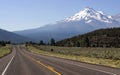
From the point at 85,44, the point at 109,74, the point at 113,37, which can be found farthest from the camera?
the point at 113,37

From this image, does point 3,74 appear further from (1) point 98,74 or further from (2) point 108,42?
(2) point 108,42

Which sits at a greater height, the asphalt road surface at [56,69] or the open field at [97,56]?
the open field at [97,56]

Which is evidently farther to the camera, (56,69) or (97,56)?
(97,56)

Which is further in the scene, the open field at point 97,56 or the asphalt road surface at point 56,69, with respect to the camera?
the open field at point 97,56

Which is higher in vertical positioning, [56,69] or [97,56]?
[97,56]

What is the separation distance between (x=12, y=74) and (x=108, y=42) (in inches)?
6700

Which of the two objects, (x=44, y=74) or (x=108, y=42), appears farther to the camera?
(x=108, y=42)

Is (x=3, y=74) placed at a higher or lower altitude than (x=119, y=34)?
lower

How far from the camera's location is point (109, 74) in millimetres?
21234

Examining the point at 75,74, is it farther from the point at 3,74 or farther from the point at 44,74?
the point at 3,74

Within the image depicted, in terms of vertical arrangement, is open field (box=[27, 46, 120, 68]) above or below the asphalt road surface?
above

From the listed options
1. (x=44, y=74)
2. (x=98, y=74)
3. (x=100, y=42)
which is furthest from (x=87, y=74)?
(x=100, y=42)

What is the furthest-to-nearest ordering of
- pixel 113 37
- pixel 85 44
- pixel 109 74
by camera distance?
pixel 113 37
pixel 85 44
pixel 109 74

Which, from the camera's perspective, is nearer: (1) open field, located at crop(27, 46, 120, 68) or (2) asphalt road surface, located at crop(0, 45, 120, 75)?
(2) asphalt road surface, located at crop(0, 45, 120, 75)
